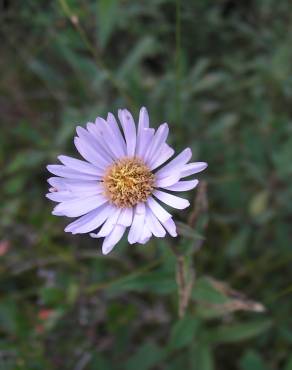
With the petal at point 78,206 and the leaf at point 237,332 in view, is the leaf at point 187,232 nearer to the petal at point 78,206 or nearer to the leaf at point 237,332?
the petal at point 78,206

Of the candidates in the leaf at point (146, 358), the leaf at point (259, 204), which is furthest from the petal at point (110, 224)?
the leaf at point (259, 204)

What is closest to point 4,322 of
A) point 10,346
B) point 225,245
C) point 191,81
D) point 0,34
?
point 10,346

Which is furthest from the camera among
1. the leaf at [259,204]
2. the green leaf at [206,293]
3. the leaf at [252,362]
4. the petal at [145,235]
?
the leaf at [259,204]

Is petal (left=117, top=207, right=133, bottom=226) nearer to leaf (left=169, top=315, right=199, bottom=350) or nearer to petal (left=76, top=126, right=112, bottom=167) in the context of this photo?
petal (left=76, top=126, right=112, bottom=167)

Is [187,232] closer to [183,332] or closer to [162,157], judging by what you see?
[162,157]

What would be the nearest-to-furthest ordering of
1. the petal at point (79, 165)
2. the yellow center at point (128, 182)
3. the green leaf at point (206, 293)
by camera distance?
the petal at point (79, 165) < the yellow center at point (128, 182) < the green leaf at point (206, 293)

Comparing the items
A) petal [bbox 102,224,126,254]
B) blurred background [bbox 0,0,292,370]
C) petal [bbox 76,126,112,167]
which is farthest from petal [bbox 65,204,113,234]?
blurred background [bbox 0,0,292,370]
